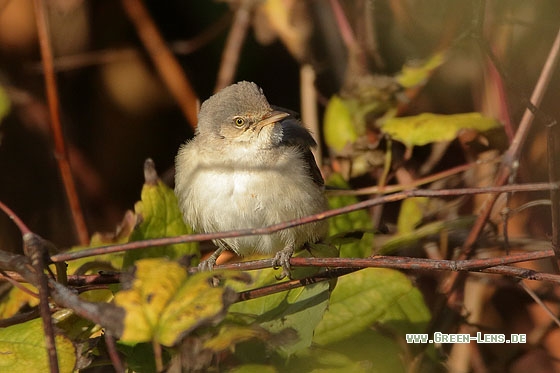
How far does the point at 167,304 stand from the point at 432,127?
5.57ft

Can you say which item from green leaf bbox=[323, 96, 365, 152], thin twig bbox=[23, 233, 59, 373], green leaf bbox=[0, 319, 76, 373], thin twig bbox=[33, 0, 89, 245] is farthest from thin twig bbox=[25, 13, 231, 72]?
thin twig bbox=[23, 233, 59, 373]

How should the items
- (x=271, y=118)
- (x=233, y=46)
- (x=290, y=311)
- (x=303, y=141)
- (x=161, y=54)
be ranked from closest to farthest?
(x=290, y=311), (x=271, y=118), (x=303, y=141), (x=233, y=46), (x=161, y=54)

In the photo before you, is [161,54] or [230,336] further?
[161,54]

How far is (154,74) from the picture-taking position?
4.93 m

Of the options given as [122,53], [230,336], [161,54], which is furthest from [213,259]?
[122,53]

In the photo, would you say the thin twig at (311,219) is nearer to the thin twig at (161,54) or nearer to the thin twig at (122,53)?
the thin twig at (161,54)

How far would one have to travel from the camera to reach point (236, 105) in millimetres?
3143

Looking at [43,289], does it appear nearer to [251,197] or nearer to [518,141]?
[251,197]

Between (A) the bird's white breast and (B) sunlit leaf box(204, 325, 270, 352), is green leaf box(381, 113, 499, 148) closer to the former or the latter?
(A) the bird's white breast

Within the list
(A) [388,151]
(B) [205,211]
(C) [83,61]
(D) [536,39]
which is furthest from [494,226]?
(C) [83,61]

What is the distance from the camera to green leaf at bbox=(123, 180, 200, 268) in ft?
8.18

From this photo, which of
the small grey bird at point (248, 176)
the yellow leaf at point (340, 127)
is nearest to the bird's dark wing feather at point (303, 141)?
the small grey bird at point (248, 176)

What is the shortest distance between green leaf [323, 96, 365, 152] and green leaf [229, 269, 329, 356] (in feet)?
4.32

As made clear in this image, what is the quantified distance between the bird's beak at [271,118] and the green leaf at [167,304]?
149cm
